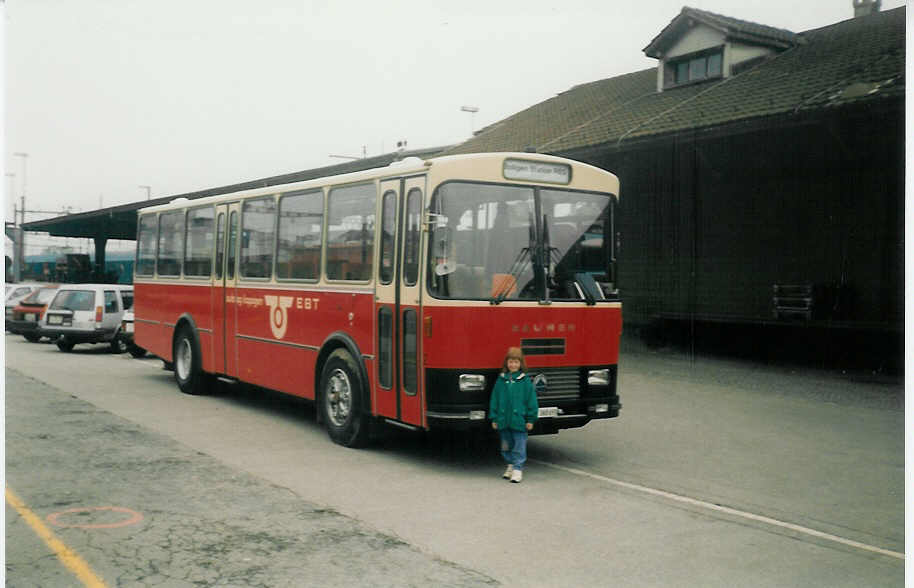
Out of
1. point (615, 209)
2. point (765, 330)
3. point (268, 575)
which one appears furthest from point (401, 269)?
point (765, 330)

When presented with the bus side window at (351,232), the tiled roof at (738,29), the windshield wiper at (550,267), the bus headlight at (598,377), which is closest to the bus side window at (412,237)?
the bus side window at (351,232)

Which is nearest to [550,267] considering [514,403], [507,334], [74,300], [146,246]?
[507,334]

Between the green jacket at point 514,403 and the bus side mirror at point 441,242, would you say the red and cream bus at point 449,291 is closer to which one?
the bus side mirror at point 441,242

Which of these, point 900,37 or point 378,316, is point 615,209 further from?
point 900,37

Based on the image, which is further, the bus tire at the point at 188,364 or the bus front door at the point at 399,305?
the bus tire at the point at 188,364

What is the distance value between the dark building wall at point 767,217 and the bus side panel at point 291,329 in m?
8.60

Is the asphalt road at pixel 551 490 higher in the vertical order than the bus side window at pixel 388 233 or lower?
lower

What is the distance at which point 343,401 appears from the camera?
31.4 ft

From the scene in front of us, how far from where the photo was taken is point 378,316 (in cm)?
898

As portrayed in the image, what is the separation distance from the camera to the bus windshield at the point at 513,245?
824cm

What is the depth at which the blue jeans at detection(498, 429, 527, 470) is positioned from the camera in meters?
8.01

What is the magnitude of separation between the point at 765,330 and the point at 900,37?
6.27 meters

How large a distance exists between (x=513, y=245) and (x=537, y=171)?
795 mm

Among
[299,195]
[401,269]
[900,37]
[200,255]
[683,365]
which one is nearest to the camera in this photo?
[401,269]
